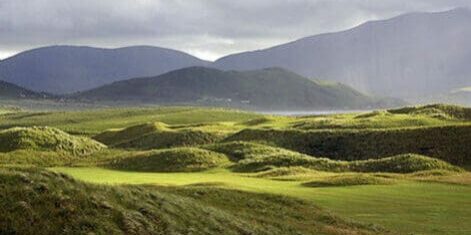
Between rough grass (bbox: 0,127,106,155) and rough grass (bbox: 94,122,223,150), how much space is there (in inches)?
727

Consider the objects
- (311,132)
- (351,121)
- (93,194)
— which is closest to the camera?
(93,194)

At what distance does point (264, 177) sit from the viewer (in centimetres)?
7962

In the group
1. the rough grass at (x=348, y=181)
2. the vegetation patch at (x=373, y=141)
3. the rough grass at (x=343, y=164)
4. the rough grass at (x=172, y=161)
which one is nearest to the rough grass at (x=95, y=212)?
the rough grass at (x=348, y=181)

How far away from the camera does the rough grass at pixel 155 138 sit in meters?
131

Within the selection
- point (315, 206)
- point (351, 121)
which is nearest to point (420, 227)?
point (315, 206)

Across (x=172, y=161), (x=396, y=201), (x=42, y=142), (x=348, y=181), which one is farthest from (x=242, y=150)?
(x=396, y=201)

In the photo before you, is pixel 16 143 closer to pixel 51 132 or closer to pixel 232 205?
pixel 51 132

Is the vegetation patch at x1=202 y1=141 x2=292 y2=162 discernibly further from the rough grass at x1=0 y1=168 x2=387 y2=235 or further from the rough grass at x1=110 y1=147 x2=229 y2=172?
the rough grass at x1=0 y1=168 x2=387 y2=235

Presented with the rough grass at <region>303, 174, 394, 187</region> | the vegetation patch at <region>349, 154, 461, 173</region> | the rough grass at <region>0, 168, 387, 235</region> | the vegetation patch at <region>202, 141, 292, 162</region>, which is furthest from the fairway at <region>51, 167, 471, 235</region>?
the vegetation patch at <region>202, 141, 292, 162</region>

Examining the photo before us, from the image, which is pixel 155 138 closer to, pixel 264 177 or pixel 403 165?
pixel 264 177

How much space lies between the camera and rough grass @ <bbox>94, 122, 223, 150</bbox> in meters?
131

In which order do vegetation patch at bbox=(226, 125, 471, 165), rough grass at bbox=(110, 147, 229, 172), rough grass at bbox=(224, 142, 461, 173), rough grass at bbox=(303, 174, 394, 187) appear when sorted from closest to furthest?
rough grass at bbox=(303, 174, 394, 187) → rough grass at bbox=(224, 142, 461, 173) → rough grass at bbox=(110, 147, 229, 172) → vegetation patch at bbox=(226, 125, 471, 165)

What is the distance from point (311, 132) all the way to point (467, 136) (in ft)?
96.7

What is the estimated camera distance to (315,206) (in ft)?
153
